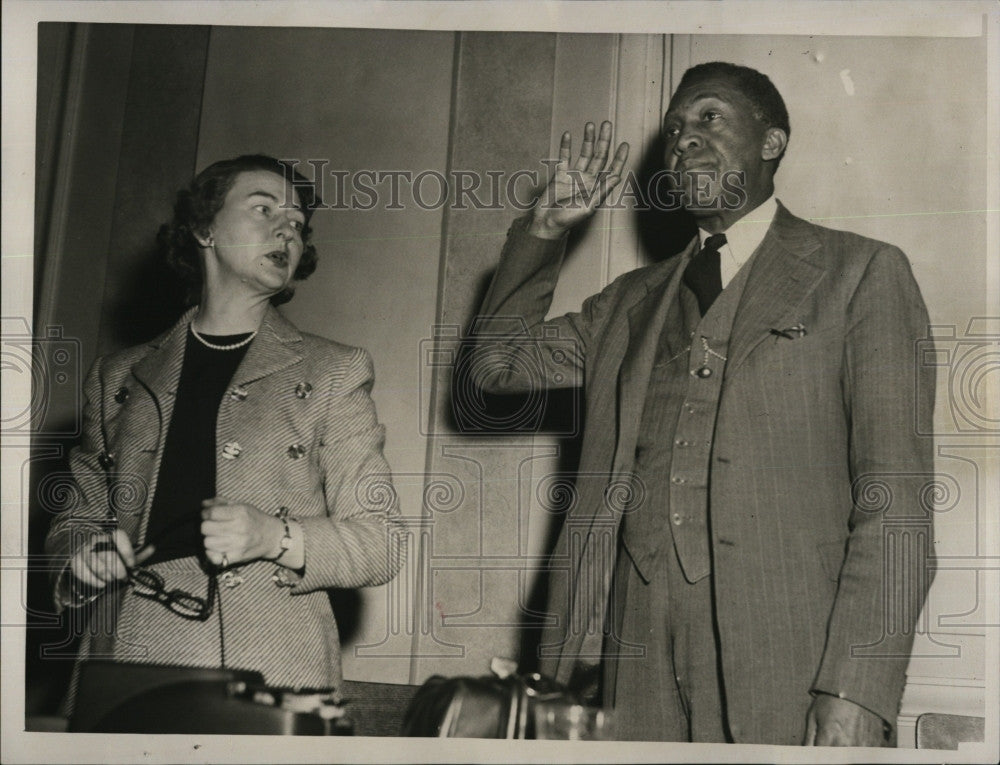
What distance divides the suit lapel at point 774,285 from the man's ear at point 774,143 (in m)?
0.20

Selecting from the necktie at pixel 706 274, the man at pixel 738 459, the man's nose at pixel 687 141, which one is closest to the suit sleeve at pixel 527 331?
the man at pixel 738 459

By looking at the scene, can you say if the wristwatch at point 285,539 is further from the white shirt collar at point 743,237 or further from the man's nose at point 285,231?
the white shirt collar at point 743,237

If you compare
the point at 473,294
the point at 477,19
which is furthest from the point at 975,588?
the point at 477,19

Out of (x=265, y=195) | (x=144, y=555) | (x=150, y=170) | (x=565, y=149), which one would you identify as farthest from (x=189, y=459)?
(x=565, y=149)

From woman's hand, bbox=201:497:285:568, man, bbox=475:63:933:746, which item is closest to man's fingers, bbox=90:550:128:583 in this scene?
woman's hand, bbox=201:497:285:568

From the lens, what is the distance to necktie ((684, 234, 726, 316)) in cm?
307

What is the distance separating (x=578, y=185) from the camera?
3.25m

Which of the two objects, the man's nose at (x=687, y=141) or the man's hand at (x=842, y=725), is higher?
the man's nose at (x=687, y=141)

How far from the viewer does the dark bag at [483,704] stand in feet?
10.0

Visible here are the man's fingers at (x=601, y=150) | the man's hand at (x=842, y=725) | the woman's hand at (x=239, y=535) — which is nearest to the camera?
the man's hand at (x=842, y=725)

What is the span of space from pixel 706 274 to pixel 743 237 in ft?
0.43

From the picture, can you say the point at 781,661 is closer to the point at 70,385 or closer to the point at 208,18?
the point at 70,385

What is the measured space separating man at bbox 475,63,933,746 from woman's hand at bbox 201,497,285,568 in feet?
2.16

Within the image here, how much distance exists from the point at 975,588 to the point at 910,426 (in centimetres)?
49
